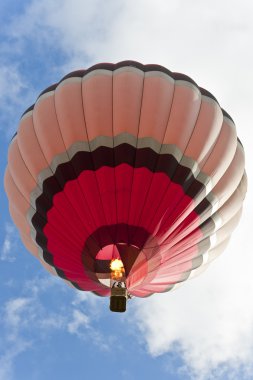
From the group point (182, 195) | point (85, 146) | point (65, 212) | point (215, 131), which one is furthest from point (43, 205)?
point (215, 131)

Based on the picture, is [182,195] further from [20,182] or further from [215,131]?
[20,182]

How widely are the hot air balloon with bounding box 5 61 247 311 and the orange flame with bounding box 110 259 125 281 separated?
15 millimetres

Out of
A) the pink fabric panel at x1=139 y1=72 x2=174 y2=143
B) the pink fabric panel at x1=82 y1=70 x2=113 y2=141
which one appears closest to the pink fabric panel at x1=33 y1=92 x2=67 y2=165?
the pink fabric panel at x1=82 y1=70 x2=113 y2=141

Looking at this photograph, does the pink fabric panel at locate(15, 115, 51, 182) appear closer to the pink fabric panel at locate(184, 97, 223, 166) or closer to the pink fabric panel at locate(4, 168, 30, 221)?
the pink fabric panel at locate(4, 168, 30, 221)

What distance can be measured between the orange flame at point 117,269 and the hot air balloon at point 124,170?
15 mm

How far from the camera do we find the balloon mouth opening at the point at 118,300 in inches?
416

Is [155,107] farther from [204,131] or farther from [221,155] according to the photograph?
[221,155]

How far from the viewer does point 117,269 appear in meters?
10.9

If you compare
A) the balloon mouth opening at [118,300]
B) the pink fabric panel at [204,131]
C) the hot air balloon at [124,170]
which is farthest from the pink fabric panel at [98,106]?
the balloon mouth opening at [118,300]

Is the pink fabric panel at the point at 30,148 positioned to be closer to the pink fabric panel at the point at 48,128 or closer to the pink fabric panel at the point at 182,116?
the pink fabric panel at the point at 48,128

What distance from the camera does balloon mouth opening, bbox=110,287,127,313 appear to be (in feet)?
34.7

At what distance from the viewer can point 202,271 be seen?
42.9 feet

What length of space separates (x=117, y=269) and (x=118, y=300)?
508 millimetres

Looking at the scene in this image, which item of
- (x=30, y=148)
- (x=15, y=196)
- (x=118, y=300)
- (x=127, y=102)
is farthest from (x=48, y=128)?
(x=118, y=300)
